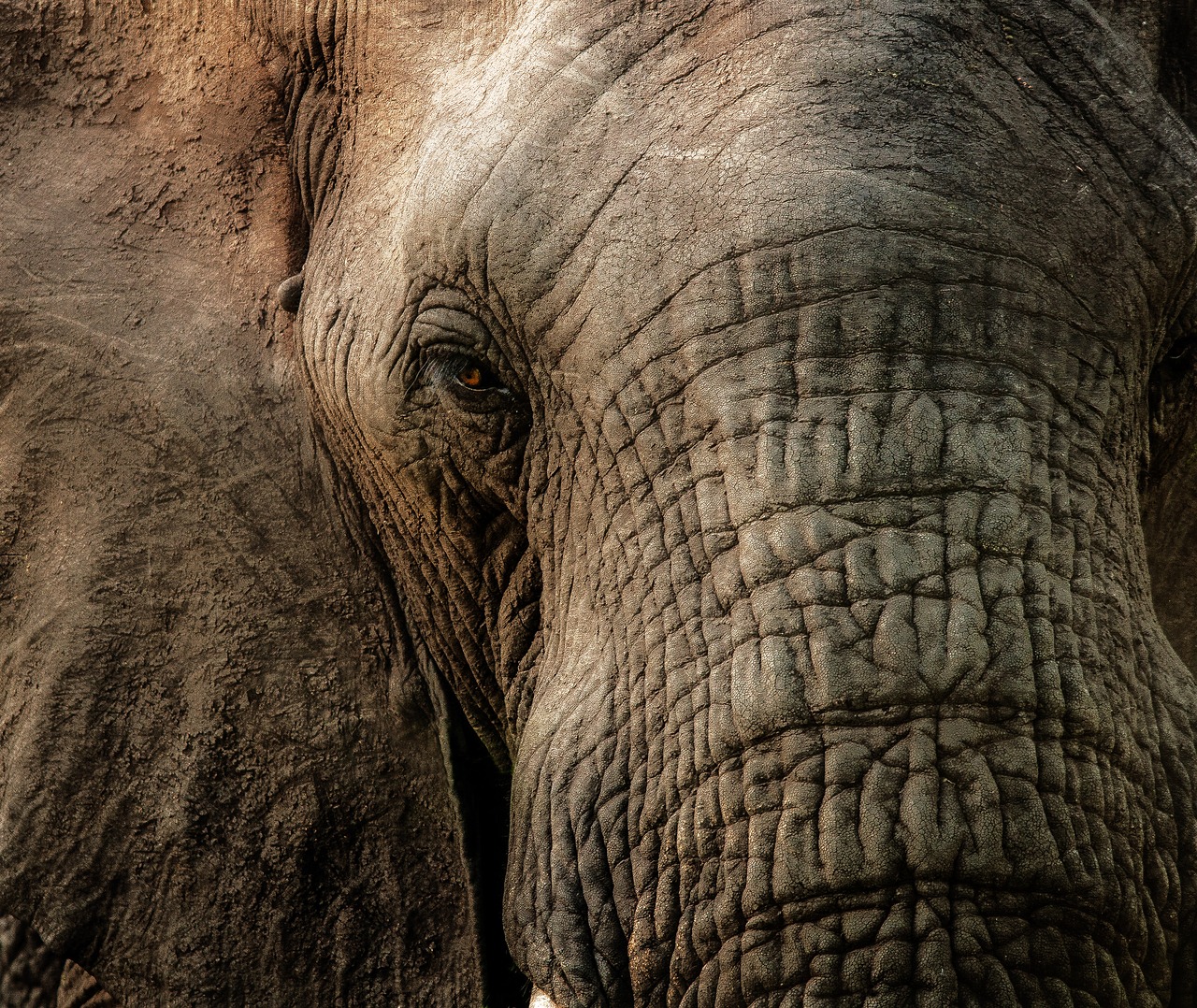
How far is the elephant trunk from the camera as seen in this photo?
73.8 inches

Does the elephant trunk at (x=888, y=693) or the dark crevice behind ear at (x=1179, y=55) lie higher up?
the dark crevice behind ear at (x=1179, y=55)

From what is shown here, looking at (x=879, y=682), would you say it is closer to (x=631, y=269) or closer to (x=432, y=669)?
(x=631, y=269)

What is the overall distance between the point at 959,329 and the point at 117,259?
1571mm

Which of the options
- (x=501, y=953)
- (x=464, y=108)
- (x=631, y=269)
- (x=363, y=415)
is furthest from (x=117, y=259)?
(x=501, y=953)

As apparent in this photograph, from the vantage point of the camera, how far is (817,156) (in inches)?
78.0

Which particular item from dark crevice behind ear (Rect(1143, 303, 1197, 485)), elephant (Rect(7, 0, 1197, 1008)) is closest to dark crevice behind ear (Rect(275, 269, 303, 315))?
elephant (Rect(7, 0, 1197, 1008))

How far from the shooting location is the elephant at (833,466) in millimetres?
1890

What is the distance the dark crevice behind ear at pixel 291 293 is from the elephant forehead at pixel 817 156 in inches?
23.3

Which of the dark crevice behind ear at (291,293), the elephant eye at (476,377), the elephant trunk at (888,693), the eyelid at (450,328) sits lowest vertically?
the elephant trunk at (888,693)

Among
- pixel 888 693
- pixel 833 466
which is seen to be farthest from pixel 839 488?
pixel 888 693

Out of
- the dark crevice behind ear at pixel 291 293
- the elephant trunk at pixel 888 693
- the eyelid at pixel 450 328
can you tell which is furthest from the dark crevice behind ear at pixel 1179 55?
the dark crevice behind ear at pixel 291 293

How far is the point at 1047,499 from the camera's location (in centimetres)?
198

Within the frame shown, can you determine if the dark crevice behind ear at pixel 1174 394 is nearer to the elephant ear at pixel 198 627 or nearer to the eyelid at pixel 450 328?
the eyelid at pixel 450 328

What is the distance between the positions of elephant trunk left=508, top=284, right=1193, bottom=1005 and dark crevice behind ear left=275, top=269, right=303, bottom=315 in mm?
843
